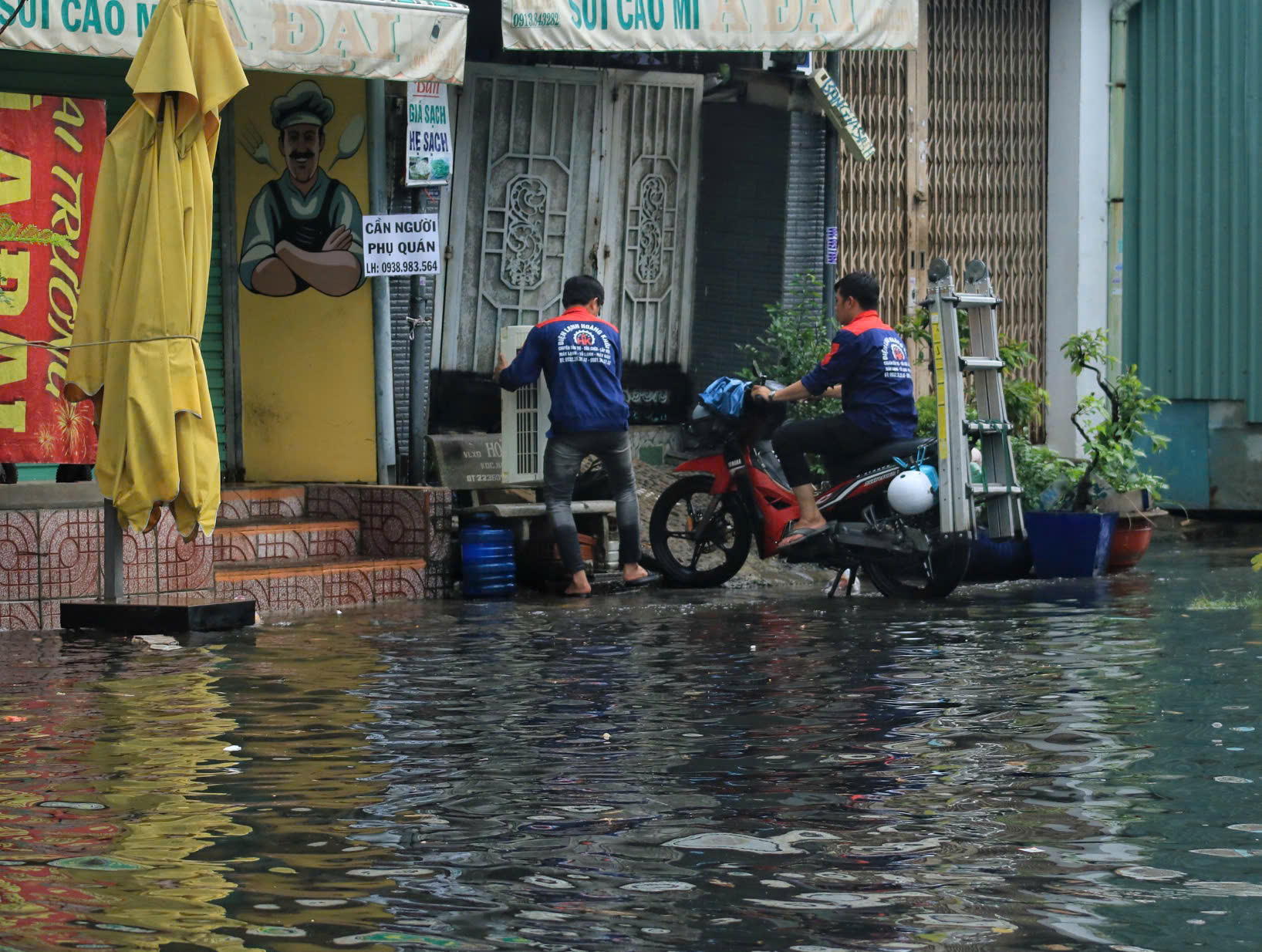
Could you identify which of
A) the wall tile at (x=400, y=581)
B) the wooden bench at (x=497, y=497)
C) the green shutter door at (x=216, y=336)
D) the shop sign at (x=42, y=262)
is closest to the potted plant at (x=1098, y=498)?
the wooden bench at (x=497, y=497)

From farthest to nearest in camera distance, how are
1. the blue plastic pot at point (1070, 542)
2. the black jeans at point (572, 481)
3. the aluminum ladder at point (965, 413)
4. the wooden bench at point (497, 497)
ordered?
the blue plastic pot at point (1070, 542), the wooden bench at point (497, 497), the black jeans at point (572, 481), the aluminum ladder at point (965, 413)

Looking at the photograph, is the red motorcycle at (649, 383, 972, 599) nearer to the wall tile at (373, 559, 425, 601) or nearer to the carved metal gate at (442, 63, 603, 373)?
the wall tile at (373, 559, 425, 601)

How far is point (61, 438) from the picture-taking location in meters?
10.2

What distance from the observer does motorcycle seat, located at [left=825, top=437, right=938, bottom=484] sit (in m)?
11.1

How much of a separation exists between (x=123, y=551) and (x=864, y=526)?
4.12m

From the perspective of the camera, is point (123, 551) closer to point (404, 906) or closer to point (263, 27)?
point (263, 27)

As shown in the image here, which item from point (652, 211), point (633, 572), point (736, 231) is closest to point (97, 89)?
point (633, 572)

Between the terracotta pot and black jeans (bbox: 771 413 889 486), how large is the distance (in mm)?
2211

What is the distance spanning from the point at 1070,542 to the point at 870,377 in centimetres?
217

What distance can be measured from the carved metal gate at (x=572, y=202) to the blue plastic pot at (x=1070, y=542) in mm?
3396

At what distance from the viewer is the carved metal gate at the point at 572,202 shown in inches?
521

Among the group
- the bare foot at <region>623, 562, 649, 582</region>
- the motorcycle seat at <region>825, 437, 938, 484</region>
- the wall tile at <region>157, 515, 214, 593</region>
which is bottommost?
the bare foot at <region>623, 562, 649, 582</region>

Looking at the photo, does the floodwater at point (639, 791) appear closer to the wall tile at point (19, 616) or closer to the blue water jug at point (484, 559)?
the wall tile at point (19, 616)

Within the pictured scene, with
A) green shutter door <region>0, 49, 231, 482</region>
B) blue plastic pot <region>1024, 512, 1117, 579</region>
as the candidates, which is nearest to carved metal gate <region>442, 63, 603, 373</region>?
green shutter door <region>0, 49, 231, 482</region>
